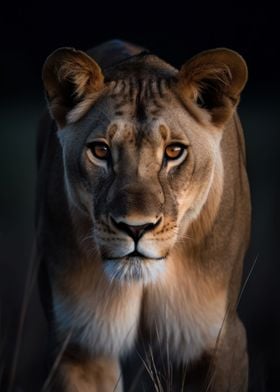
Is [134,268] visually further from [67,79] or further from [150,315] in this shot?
[67,79]

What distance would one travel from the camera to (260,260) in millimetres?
8492

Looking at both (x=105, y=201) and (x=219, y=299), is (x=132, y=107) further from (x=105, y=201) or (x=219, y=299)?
(x=219, y=299)

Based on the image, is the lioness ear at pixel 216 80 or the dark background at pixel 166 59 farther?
the dark background at pixel 166 59

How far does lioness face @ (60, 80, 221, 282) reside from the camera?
439 centimetres

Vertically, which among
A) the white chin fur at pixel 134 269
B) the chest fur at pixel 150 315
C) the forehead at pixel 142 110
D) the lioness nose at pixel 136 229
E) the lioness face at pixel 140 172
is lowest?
the chest fur at pixel 150 315

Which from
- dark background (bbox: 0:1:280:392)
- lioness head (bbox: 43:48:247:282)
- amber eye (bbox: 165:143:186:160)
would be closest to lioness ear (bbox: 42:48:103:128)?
lioness head (bbox: 43:48:247:282)

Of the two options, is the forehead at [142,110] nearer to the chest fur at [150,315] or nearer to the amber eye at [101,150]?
the amber eye at [101,150]

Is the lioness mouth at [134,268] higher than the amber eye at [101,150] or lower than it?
lower

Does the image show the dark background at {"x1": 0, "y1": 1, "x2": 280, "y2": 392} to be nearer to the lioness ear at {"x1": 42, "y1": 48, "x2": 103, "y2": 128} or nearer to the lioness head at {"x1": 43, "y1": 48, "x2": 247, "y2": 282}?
the lioness head at {"x1": 43, "y1": 48, "x2": 247, "y2": 282}

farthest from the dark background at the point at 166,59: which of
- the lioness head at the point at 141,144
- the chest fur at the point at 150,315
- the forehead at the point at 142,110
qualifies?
the forehead at the point at 142,110

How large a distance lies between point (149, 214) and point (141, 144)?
10.0 inches

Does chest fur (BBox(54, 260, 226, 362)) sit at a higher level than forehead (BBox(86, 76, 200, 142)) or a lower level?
lower

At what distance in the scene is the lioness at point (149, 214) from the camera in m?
4.49

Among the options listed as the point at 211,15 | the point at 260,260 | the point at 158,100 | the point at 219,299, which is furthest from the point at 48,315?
the point at 211,15
